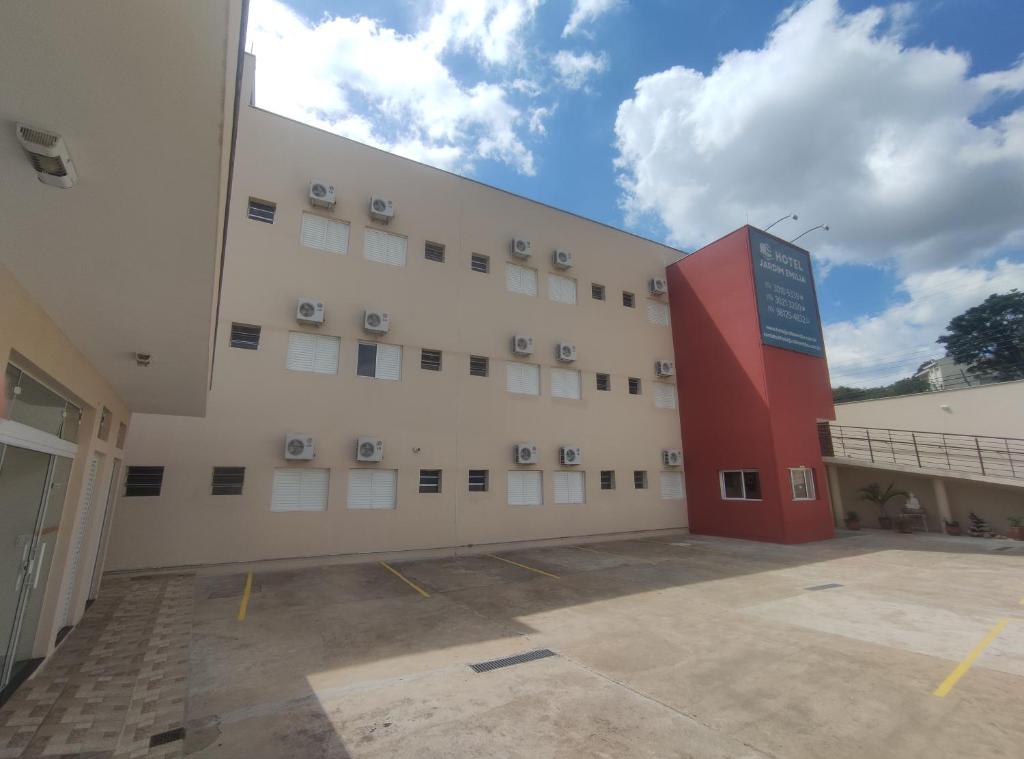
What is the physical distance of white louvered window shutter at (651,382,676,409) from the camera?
1797 cm

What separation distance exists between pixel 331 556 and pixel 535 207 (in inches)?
516

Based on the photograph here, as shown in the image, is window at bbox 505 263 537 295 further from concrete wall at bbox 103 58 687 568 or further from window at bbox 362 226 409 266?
window at bbox 362 226 409 266

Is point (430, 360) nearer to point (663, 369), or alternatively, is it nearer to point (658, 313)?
point (663, 369)

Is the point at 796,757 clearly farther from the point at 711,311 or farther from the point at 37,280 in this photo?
the point at 711,311

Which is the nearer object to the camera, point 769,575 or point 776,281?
point 769,575

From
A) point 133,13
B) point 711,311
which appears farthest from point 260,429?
point 711,311

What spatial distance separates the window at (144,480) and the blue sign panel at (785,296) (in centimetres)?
1760

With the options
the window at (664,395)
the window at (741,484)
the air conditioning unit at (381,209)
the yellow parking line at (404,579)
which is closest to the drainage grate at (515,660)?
the yellow parking line at (404,579)

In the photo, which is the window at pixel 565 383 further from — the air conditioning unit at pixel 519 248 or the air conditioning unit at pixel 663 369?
the air conditioning unit at pixel 519 248

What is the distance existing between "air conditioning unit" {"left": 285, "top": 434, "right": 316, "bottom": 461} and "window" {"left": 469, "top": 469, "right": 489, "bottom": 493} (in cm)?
456

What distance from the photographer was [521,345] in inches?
586

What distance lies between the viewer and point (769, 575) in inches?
395

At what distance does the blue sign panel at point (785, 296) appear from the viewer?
16156 millimetres

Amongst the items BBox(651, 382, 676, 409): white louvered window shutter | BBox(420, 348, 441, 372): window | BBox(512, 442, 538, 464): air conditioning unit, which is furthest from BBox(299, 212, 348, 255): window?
BBox(651, 382, 676, 409): white louvered window shutter
